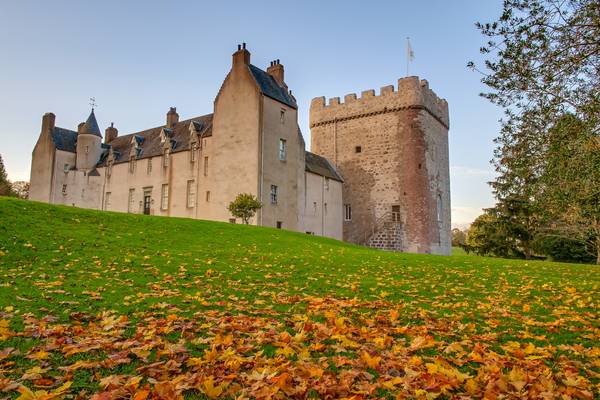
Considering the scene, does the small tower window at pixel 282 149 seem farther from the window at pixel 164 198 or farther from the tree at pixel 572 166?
the tree at pixel 572 166

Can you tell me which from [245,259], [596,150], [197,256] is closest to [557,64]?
[596,150]

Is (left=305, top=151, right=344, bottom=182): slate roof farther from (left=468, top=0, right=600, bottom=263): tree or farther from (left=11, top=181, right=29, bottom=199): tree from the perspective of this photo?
(left=11, top=181, right=29, bottom=199): tree

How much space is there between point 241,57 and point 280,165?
29.0 ft

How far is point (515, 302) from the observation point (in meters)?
8.99

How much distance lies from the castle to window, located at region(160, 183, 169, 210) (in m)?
0.11

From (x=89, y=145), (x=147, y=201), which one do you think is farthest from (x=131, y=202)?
(x=89, y=145)

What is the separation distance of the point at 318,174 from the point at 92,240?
968 inches

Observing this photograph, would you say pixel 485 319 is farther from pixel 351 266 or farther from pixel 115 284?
pixel 115 284

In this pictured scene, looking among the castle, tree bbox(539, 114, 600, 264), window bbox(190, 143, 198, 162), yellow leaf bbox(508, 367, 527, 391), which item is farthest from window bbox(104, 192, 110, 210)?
yellow leaf bbox(508, 367, 527, 391)

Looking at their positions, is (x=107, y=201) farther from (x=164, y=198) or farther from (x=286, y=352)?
(x=286, y=352)

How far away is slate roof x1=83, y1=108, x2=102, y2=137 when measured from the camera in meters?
46.9

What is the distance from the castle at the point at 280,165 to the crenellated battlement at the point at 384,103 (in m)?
0.10

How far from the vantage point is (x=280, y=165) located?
3234cm

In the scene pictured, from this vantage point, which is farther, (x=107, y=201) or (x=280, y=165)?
(x=107, y=201)
